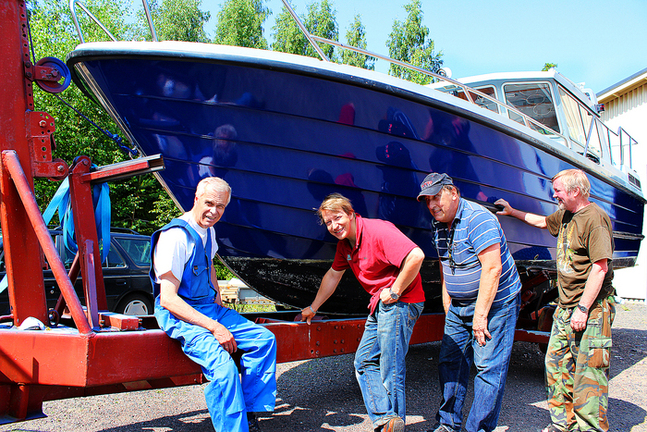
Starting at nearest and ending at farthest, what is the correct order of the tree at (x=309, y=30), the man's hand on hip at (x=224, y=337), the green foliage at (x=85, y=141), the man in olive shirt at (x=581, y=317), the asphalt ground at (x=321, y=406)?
the man's hand on hip at (x=224, y=337), the man in olive shirt at (x=581, y=317), the asphalt ground at (x=321, y=406), the green foliage at (x=85, y=141), the tree at (x=309, y=30)

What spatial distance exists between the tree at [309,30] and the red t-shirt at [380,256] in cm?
1752

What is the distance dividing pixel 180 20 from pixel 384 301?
2154cm

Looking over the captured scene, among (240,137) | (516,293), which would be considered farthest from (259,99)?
(516,293)

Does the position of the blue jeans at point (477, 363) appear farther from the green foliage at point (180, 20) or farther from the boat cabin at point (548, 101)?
the green foliage at point (180, 20)

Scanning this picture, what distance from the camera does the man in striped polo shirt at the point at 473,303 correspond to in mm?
2398

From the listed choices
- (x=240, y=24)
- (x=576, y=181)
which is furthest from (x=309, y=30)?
(x=576, y=181)

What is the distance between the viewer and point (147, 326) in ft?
9.25

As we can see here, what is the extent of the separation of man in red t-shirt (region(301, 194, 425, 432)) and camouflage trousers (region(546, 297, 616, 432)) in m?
0.97

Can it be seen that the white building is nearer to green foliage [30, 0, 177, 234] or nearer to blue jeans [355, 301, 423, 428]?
blue jeans [355, 301, 423, 428]

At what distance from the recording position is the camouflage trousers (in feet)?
8.48

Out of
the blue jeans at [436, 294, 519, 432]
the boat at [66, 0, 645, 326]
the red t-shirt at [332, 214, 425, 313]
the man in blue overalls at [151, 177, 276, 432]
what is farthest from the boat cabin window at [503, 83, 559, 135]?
the man in blue overalls at [151, 177, 276, 432]

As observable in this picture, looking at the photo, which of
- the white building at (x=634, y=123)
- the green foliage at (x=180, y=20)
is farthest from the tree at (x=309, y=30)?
the white building at (x=634, y=123)

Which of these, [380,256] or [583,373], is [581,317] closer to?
[583,373]

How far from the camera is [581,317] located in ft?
8.50
